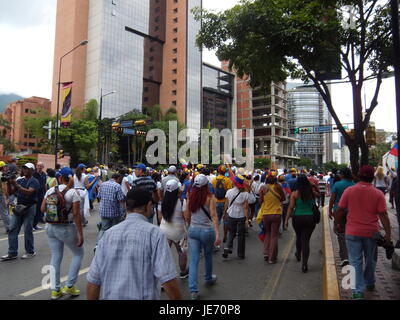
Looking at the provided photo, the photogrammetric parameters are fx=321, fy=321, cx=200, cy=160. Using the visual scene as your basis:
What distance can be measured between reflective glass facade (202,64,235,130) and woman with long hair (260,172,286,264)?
74.4 meters

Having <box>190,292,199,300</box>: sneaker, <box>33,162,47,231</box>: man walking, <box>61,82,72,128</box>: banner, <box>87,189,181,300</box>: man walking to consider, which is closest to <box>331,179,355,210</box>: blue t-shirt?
<box>190,292,199,300</box>: sneaker

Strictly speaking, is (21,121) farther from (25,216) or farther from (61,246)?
(61,246)

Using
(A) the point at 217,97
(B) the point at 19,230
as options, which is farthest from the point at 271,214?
(A) the point at 217,97

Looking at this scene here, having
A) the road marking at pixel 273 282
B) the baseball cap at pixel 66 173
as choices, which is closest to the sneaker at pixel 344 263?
the road marking at pixel 273 282

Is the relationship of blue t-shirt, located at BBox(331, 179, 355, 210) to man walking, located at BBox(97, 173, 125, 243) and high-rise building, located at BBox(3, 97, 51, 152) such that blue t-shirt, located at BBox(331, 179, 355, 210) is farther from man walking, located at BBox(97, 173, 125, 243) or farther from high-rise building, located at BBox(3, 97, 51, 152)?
high-rise building, located at BBox(3, 97, 51, 152)

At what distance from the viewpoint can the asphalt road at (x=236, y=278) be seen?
475 cm

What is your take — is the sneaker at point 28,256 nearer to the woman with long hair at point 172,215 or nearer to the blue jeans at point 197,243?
the woman with long hair at point 172,215

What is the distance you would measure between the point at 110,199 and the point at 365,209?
4428 millimetres

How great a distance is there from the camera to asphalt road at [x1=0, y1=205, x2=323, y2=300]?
475 centimetres

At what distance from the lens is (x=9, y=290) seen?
4859 mm

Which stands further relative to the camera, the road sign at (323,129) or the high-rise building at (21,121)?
the high-rise building at (21,121)

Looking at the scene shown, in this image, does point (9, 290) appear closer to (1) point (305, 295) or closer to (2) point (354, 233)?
(1) point (305, 295)

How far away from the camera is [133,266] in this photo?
7.35ft

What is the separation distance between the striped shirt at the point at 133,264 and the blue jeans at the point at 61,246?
8.38ft
